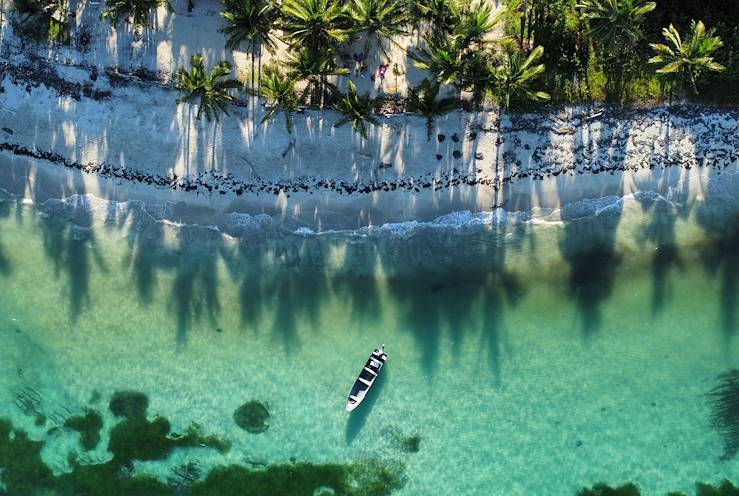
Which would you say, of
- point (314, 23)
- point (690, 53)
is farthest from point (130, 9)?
point (690, 53)

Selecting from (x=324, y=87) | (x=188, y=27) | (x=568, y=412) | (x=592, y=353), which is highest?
(x=188, y=27)

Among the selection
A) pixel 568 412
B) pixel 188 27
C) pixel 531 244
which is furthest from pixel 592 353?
pixel 188 27

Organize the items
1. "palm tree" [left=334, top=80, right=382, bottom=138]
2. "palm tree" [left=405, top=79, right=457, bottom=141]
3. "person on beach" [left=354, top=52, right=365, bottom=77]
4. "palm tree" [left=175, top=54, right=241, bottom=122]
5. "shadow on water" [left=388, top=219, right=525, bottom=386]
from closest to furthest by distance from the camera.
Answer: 1. "palm tree" [left=175, top=54, right=241, bottom=122]
2. "palm tree" [left=334, top=80, right=382, bottom=138]
3. "palm tree" [left=405, top=79, right=457, bottom=141]
4. "person on beach" [left=354, top=52, right=365, bottom=77]
5. "shadow on water" [left=388, top=219, right=525, bottom=386]

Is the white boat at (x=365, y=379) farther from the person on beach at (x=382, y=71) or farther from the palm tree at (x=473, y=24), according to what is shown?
the palm tree at (x=473, y=24)

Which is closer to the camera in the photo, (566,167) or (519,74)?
(519,74)

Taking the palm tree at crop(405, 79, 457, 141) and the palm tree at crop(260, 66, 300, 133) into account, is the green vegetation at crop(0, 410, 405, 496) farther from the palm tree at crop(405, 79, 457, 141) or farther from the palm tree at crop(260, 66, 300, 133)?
the palm tree at crop(405, 79, 457, 141)

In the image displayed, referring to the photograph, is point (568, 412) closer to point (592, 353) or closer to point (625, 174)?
point (592, 353)

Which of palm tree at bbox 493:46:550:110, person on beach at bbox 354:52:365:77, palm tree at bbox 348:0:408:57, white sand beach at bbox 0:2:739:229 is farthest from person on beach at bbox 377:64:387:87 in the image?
palm tree at bbox 493:46:550:110
